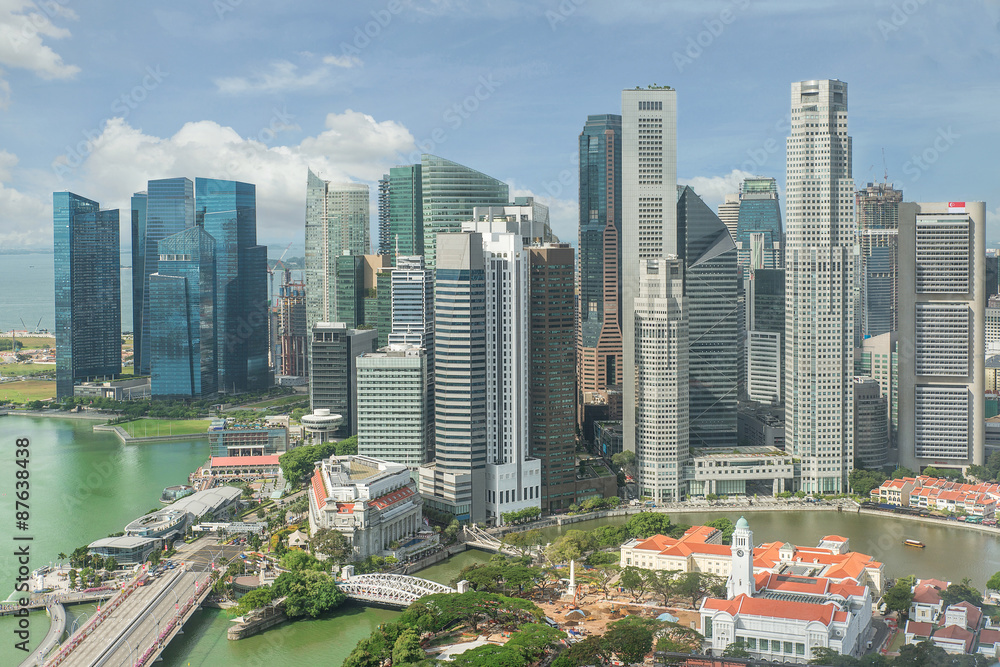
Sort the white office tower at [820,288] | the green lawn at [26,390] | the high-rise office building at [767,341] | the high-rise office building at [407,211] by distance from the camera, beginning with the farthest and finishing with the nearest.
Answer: the green lawn at [26,390] < the high-rise office building at [407,211] < the high-rise office building at [767,341] < the white office tower at [820,288]

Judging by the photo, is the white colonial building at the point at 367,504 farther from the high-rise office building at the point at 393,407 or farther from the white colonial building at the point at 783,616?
the white colonial building at the point at 783,616

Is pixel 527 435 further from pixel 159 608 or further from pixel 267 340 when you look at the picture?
pixel 267 340

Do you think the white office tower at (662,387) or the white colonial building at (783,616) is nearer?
the white colonial building at (783,616)

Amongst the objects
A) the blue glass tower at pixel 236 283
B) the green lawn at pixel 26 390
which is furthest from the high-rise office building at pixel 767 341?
the green lawn at pixel 26 390

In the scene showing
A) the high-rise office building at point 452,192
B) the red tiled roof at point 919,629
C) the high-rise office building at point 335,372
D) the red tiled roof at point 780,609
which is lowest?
the red tiled roof at point 919,629

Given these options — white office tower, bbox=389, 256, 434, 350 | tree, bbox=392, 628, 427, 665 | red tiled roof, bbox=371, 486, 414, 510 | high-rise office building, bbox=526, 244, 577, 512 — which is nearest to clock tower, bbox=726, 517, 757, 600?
tree, bbox=392, 628, 427, 665

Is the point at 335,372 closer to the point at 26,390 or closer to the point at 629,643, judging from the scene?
the point at 629,643
